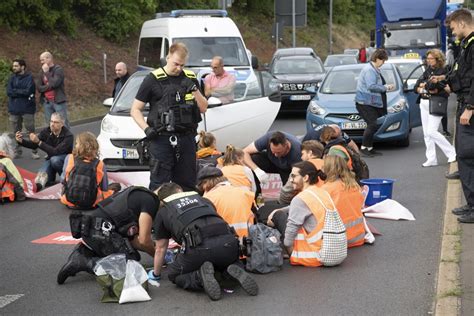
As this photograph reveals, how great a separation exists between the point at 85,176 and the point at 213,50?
937cm

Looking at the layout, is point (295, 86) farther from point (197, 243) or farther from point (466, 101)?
point (197, 243)

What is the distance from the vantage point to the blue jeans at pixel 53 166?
1273 centimetres

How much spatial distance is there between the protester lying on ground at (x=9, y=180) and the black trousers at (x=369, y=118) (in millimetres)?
6244

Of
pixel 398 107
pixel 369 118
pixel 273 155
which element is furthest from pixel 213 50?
pixel 273 155

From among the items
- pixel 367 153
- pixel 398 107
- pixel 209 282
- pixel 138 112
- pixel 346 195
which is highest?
pixel 138 112

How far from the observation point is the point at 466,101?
29.6 feet

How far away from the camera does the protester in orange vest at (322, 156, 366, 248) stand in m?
8.41

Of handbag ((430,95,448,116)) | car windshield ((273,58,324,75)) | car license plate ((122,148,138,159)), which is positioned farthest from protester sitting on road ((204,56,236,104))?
car windshield ((273,58,324,75))

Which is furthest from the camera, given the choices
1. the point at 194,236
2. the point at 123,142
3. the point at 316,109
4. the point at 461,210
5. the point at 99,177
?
the point at 316,109

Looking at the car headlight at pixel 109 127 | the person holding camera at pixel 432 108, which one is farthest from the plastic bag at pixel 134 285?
the person holding camera at pixel 432 108

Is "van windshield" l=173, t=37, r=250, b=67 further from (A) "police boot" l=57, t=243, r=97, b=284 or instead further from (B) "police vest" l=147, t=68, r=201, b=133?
(A) "police boot" l=57, t=243, r=97, b=284

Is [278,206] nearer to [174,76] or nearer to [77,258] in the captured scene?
[174,76]

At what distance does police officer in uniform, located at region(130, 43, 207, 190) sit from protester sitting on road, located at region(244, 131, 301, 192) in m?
1.65

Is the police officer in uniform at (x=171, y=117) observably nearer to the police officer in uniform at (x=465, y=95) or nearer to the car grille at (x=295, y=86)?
the police officer in uniform at (x=465, y=95)
